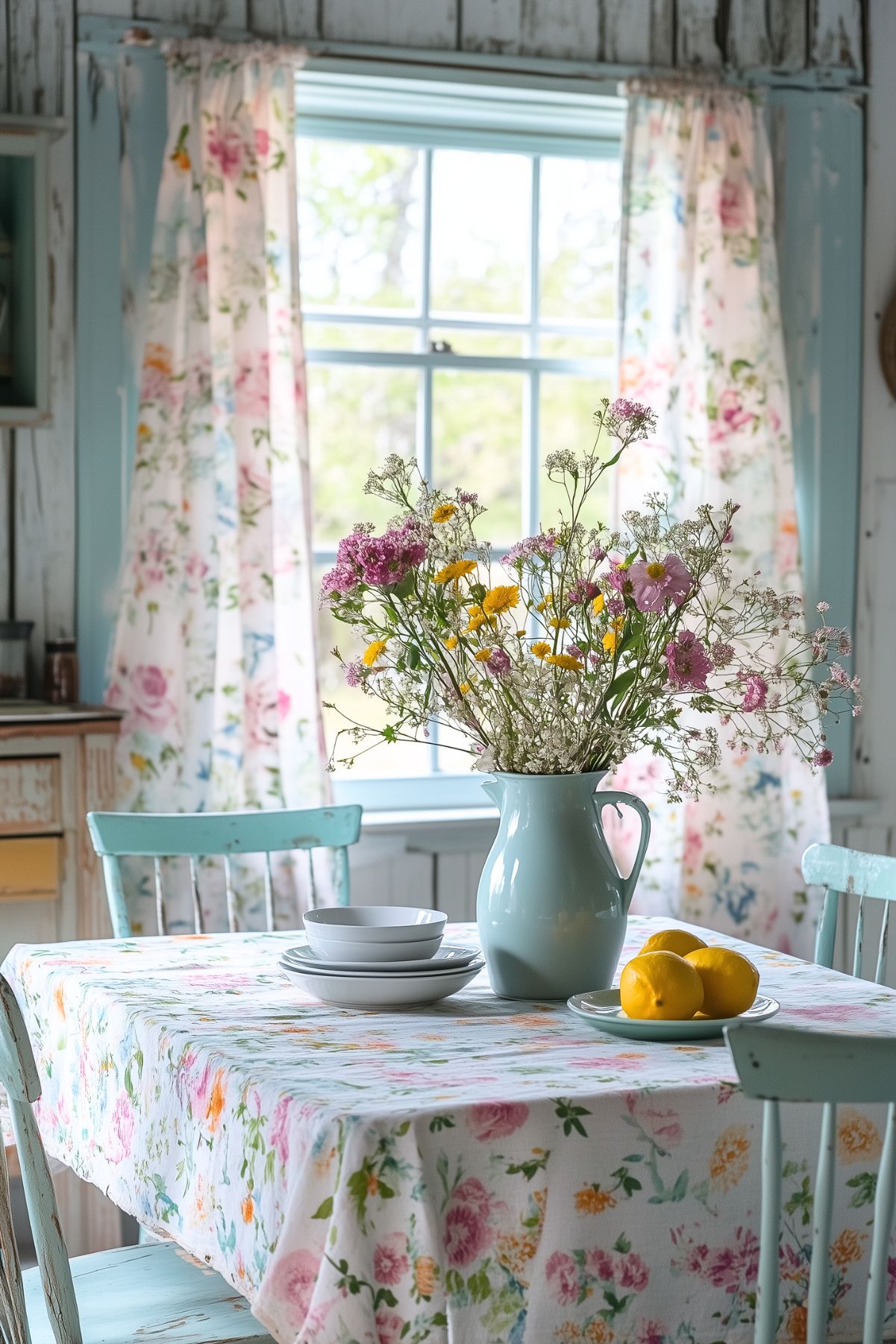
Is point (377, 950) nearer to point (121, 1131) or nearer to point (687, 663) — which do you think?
point (121, 1131)

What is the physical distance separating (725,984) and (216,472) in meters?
1.91

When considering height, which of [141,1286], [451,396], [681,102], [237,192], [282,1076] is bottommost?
[141,1286]

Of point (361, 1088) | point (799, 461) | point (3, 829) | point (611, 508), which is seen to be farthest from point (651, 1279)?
point (799, 461)

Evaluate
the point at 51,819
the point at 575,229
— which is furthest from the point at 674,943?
the point at 575,229

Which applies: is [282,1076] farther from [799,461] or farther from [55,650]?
[799,461]

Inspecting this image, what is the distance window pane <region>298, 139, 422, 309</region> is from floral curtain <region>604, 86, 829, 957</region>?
1.57 feet

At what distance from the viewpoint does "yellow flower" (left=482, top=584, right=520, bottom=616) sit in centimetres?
175

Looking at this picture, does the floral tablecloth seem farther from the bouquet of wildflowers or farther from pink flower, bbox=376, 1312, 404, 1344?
the bouquet of wildflowers

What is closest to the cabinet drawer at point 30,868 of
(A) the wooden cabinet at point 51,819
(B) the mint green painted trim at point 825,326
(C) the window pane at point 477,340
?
(A) the wooden cabinet at point 51,819

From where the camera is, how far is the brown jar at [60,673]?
3166 mm

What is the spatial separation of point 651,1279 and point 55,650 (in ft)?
6.96

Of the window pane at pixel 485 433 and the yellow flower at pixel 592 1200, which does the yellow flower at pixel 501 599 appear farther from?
the window pane at pixel 485 433

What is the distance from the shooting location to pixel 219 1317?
1.72 meters

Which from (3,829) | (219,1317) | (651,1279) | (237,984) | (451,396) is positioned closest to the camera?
(651,1279)
